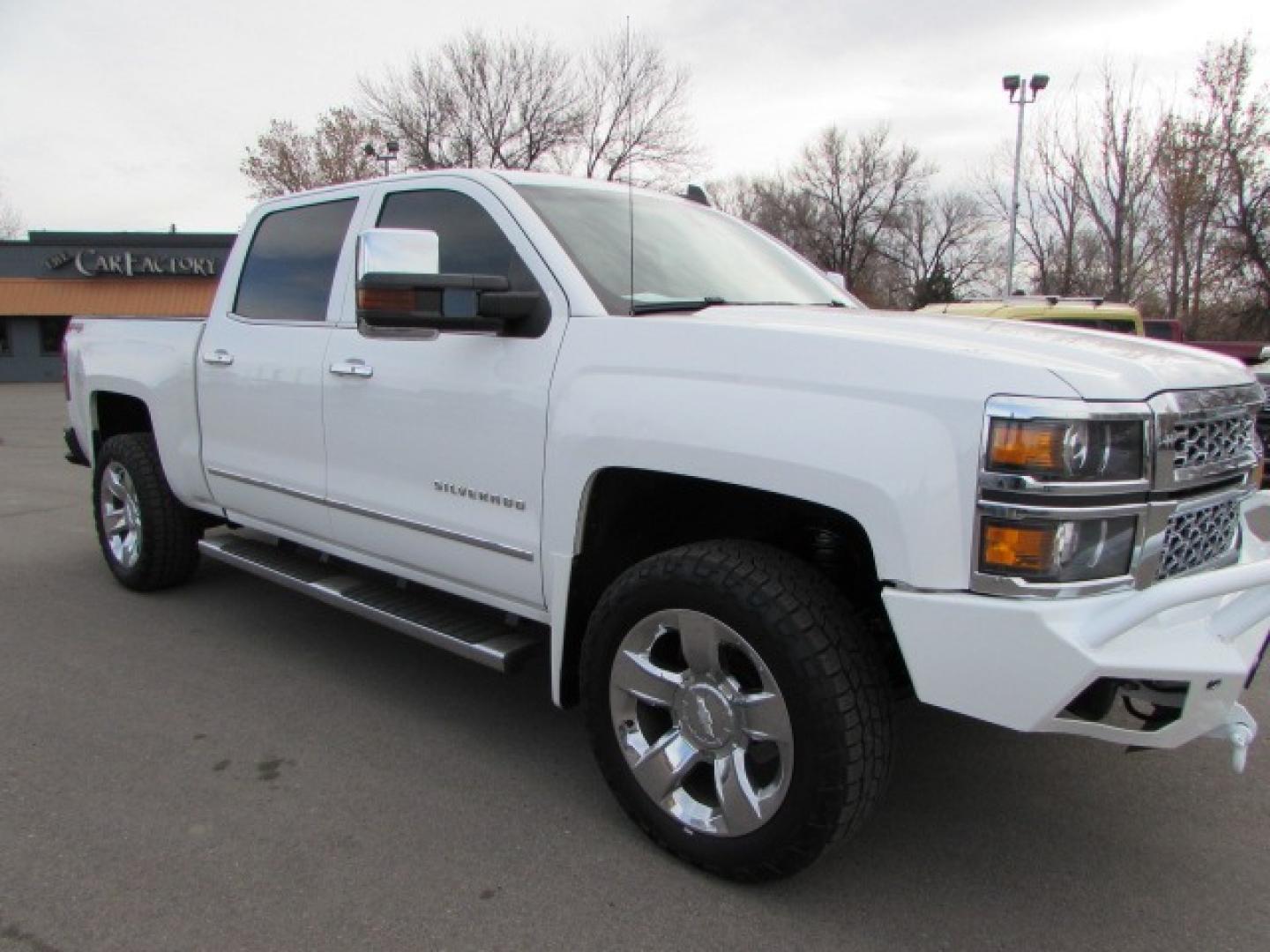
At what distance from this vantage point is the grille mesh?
2.24 metres

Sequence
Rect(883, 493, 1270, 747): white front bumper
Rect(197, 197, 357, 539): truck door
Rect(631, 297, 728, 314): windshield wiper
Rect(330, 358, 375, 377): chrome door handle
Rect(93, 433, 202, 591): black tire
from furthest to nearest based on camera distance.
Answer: Rect(93, 433, 202, 591): black tire < Rect(197, 197, 357, 539): truck door < Rect(330, 358, 375, 377): chrome door handle < Rect(631, 297, 728, 314): windshield wiper < Rect(883, 493, 1270, 747): white front bumper

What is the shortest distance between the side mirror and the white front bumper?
147 cm

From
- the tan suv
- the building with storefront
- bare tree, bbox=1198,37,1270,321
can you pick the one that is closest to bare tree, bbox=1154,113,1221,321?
bare tree, bbox=1198,37,1270,321

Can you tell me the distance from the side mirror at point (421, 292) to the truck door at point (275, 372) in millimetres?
1049

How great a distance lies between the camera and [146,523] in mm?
5082

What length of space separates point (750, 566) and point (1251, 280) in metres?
33.2

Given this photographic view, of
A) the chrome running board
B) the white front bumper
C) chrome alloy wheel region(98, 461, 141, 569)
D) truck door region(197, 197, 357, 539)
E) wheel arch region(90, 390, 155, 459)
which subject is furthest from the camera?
wheel arch region(90, 390, 155, 459)

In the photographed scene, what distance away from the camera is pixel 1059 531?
206 centimetres

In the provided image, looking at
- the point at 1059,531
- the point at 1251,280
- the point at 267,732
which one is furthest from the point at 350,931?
the point at 1251,280

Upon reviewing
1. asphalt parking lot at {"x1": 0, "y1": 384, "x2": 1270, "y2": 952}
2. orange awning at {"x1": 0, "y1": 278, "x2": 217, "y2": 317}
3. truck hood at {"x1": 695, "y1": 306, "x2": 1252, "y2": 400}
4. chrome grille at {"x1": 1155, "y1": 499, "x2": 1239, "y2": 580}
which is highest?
orange awning at {"x1": 0, "y1": 278, "x2": 217, "y2": 317}

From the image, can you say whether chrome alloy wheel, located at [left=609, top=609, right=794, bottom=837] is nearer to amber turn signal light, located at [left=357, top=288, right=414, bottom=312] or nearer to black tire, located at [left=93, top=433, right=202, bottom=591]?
amber turn signal light, located at [left=357, top=288, right=414, bottom=312]

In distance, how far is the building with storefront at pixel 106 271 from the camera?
37.2 meters

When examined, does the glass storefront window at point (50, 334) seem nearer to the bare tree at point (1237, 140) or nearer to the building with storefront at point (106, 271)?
the building with storefront at point (106, 271)

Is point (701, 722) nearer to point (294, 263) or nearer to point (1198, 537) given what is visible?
point (1198, 537)
